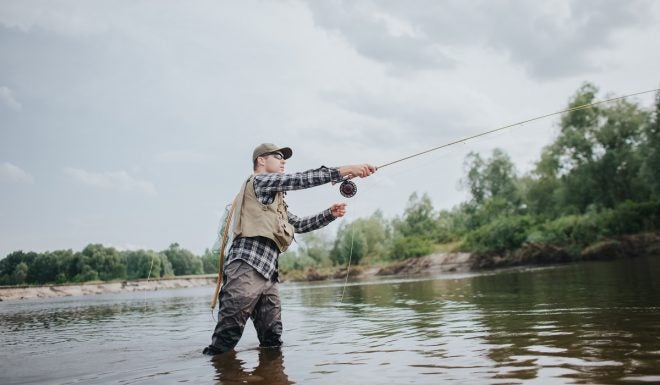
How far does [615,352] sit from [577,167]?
1896 inches

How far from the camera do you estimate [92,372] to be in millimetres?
4855

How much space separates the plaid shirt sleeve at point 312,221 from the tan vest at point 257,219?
26.7 inches

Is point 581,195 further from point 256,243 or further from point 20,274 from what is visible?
point 20,274

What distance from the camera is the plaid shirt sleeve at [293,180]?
4816 mm

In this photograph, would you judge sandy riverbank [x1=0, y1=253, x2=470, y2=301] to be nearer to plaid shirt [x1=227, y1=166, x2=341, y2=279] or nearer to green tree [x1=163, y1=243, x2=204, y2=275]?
green tree [x1=163, y1=243, x2=204, y2=275]

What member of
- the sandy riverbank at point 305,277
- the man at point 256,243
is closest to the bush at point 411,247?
the sandy riverbank at point 305,277

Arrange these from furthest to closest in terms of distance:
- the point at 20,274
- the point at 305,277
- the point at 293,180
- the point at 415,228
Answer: the point at 20,274 < the point at 415,228 < the point at 305,277 < the point at 293,180

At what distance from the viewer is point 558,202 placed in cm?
4734

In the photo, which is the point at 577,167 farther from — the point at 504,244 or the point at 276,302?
the point at 276,302

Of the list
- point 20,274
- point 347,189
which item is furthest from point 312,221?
point 20,274

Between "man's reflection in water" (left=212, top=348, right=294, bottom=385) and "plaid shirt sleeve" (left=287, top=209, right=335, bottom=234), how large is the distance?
1.47 metres

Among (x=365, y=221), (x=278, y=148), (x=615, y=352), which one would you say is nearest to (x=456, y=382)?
(x=615, y=352)

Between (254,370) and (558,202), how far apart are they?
4924cm

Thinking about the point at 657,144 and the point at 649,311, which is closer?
the point at 649,311
